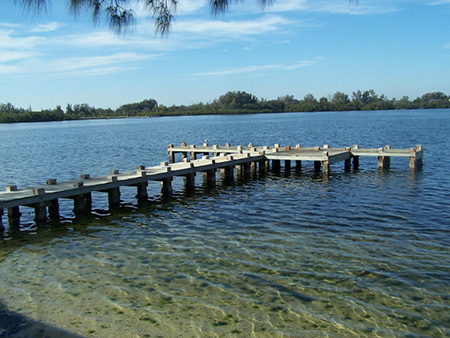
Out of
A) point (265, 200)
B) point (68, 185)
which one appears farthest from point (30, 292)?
point (265, 200)

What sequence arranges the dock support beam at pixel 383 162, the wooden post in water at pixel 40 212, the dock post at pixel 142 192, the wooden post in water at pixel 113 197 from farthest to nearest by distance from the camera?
the dock support beam at pixel 383 162
the dock post at pixel 142 192
the wooden post in water at pixel 113 197
the wooden post in water at pixel 40 212

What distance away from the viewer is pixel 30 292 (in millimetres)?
8773

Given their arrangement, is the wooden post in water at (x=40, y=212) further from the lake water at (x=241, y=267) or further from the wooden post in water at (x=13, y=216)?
the wooden post in water at (x=13, y=216)

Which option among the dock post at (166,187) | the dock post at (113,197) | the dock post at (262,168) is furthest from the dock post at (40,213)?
the dock post at (262,168)

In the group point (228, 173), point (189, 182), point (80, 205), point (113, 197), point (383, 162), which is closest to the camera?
point (80, 205)

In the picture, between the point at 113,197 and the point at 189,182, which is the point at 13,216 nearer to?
the point at 113,197

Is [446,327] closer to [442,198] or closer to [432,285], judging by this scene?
[432,285]

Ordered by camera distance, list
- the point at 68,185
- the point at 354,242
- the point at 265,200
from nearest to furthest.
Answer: the point at 354,242, the point at 68,185, the point at 265,200

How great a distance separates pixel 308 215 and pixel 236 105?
173657 millimetres

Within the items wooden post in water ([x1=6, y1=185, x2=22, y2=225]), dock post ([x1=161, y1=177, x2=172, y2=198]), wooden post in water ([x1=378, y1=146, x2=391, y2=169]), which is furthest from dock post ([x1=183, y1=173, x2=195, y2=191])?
wooden post in water ([x1=378, y1=146, x2=391, y2=169])

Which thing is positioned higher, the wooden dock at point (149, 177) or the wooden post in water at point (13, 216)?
the wooden dock at point (149, 177)

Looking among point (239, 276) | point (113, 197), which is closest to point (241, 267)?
point (239, 276)

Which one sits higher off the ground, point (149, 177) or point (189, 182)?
point (149, 177)

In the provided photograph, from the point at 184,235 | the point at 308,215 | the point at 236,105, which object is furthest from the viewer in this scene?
the point at 236,105
